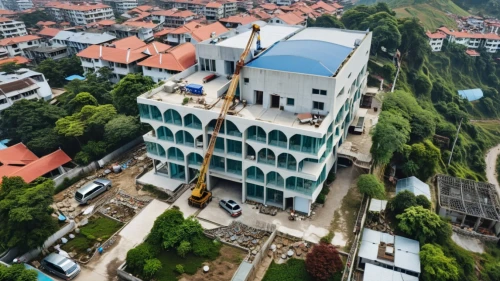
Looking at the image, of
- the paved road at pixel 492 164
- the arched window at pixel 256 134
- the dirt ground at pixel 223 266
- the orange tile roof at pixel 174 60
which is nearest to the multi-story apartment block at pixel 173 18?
the orange tile roof at pixel 174 60

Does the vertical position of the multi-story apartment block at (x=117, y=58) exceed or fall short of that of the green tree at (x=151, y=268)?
it exceeds it

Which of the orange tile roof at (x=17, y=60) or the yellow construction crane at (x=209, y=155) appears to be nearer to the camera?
the yellow construction crane at (x=209, y=155)

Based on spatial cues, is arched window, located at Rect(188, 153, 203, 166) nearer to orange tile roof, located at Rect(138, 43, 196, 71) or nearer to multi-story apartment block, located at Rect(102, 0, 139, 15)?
orange tile roof, located at Rect(138, 43, 196, 71)

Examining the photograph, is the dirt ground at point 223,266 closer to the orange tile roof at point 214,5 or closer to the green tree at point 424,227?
the green tree at point 424,227

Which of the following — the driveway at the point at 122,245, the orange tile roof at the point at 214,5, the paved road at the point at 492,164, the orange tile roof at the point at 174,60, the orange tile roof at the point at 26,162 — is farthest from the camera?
the orange tile roof at the point at 214,5

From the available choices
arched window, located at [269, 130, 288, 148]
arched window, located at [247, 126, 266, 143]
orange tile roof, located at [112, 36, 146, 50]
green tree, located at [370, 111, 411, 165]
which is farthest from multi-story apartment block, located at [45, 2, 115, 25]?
green tree, located at [370, 111, 411, 165]

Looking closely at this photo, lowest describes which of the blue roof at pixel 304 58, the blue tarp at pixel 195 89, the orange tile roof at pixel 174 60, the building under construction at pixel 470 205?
the building under construction at pixel 470 205

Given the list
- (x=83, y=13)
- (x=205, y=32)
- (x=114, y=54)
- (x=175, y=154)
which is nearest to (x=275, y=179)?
(x=175, y=154)
